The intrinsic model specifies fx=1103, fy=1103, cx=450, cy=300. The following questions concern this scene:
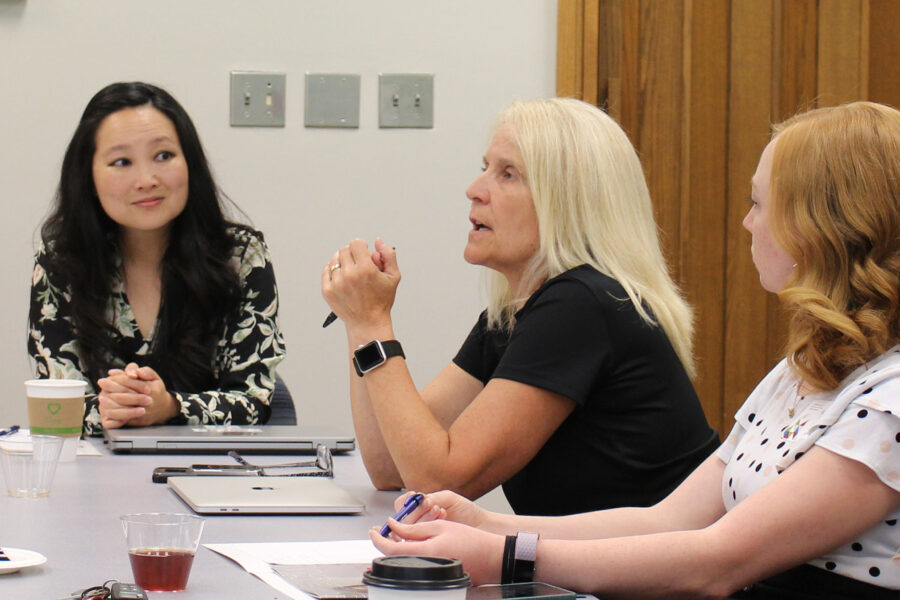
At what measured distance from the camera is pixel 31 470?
4.55ft

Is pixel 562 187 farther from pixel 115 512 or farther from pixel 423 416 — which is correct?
pixel 115 512

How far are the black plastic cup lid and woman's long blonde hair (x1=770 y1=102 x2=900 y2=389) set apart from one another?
542 mm

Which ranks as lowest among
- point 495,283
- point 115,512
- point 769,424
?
point 115,512

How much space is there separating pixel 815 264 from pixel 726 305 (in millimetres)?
1899

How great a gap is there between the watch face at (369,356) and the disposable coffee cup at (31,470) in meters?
0.44

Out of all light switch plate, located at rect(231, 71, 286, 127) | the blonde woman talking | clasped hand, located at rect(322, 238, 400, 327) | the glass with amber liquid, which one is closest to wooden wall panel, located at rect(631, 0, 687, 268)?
light switch plate, located at rect(231, 71, 286, 127)

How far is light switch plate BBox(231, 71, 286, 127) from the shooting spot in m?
2.94

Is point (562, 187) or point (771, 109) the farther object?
point (771, 109)

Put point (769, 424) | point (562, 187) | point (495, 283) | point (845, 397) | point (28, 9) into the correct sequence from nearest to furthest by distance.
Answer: point (845, 397) < point (769, 424) < point (562, 187) < point (495, 283) < point (28, 9)

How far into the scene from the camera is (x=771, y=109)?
3061mm

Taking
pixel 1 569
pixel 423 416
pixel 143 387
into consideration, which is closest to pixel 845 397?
pixel 423 416

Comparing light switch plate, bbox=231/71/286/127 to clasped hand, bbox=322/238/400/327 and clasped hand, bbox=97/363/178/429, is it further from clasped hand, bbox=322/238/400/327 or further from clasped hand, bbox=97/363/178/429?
clasped hand, bbox=322/238/400/327

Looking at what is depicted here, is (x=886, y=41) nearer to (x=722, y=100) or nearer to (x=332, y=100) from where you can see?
(x=722, y=100)

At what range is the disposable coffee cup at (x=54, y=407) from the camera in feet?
5.64
